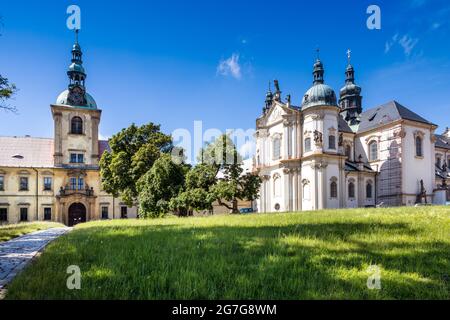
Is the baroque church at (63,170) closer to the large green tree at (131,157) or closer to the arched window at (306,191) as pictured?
the large green tree at (131,157)

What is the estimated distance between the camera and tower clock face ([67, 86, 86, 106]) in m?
39.2

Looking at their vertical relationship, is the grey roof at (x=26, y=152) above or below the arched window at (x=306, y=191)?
above

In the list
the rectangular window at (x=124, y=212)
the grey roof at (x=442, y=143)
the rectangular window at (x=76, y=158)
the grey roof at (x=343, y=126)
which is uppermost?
the grey roof at (x=343, y=126)

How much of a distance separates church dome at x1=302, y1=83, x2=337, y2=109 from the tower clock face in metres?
28.9

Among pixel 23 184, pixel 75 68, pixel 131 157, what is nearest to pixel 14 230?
pixel 131 157

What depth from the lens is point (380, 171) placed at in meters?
40.9

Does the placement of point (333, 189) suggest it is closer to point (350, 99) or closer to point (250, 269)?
point (350, 99)

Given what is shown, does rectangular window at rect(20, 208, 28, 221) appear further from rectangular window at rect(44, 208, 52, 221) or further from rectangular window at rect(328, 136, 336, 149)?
rectangular window at rect(328, 136, 336, 149)

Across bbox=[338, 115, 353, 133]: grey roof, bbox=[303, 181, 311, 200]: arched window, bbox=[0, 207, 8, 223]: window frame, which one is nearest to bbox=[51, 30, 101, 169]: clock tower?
bbox=[0, 207, 8, 223]: window frame

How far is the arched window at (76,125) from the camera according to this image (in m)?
39.0

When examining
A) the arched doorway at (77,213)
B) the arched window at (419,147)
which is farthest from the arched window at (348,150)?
the arched doorway at (77,213)

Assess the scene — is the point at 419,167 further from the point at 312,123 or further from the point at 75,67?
the point at 75,67

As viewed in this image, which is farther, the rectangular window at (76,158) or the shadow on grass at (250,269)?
the rectangular window at (76,158)
